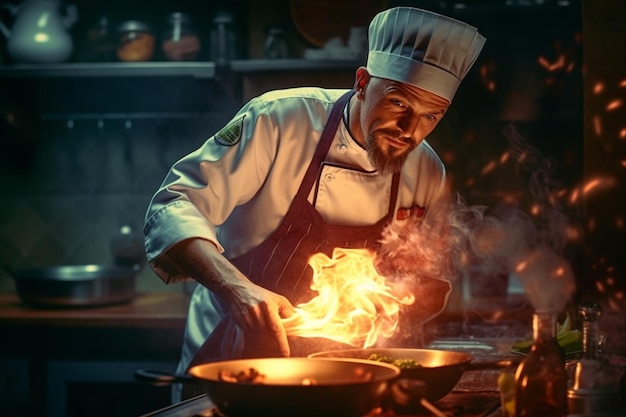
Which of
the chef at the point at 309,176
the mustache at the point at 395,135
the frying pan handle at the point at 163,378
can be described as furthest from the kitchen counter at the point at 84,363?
the frying pan handle at the point at 163,378

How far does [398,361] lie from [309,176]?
1174 mm

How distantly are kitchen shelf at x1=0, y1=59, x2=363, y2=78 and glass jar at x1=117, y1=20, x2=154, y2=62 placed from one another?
0.45 feet

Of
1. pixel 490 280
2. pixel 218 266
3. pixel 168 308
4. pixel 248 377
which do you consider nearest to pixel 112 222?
pixel 168 308

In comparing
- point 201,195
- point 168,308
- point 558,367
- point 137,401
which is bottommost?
point 137,401

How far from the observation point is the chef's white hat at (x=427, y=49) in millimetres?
2582

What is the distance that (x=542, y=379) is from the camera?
1656 mm

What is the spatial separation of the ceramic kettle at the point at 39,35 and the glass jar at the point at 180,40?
53cm

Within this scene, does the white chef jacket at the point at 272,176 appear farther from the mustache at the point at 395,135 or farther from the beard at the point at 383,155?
the mustache at the point at 395,135

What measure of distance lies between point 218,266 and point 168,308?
5.94 ft

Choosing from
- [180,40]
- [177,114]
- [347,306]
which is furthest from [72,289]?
[347,306]

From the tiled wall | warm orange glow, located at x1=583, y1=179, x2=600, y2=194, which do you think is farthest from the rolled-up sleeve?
the tiled wall

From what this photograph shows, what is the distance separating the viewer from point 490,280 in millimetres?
4266

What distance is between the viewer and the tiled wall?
4.84 metres

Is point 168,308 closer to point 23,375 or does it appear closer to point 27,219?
point 23,375
